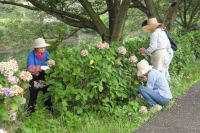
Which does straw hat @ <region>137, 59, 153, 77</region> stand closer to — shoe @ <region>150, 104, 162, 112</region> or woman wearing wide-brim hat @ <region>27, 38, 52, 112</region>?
shoe @ <region>150, 104, 162, 112</region>

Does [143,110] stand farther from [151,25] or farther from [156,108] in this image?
[151,25]

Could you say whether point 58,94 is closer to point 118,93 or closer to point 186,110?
point 118,93

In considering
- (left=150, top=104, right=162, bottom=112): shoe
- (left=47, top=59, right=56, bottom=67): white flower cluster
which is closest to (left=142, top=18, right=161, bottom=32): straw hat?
(left=150, top=104, right=162, bottom=112): shoe

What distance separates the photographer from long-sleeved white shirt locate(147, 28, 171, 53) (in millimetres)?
4898

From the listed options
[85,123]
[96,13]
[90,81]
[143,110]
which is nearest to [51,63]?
[90,81]

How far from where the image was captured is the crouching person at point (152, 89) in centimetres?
414

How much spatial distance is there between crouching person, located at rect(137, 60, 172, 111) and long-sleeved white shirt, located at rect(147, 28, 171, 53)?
847mm

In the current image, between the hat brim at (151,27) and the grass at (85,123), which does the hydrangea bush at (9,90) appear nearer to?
the grass at (85,123)

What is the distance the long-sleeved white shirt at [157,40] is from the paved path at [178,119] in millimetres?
1124

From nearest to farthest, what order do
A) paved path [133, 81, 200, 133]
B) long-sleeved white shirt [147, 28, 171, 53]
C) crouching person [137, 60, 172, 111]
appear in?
paved path [133, 81, 200, 133] < crouching person [137, 60, 172, 111] < long-sleeved white shirt [147, 28, 171, 53]

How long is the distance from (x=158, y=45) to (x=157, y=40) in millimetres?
105

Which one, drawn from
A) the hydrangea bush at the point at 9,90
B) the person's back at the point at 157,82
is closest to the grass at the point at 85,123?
the person's back at the point at 157,82

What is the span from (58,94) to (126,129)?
1.18 metres

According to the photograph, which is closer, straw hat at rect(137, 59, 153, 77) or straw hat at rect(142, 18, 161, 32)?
straw hat at rect(137, 59, 153, 77)
